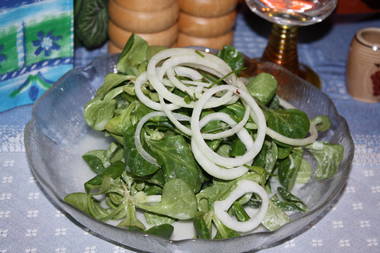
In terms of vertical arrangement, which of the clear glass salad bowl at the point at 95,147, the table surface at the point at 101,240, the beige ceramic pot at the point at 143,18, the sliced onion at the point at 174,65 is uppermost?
the sliced onion at the point at 174,65

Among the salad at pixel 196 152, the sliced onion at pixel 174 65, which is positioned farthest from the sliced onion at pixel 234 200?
the sliced onion at pixel 174 65

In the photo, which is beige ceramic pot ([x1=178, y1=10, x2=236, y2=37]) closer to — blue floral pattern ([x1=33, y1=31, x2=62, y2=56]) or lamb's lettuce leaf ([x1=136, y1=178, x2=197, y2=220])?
blue floral pattern ([x1=33, y1=31, x2=62, y2=56])

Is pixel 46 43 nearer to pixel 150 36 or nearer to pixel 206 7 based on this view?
pixel 150 36

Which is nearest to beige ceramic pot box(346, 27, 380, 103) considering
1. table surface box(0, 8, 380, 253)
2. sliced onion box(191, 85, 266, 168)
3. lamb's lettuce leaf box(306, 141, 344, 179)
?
table surface box(0, 8, 380, 253)

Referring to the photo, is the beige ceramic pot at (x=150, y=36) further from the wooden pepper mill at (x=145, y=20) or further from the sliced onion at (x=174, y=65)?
the sliced onion at (x=174, y=65)

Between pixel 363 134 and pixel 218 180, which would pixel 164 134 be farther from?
pixel 363 134

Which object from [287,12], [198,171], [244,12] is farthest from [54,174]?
[244,12]
